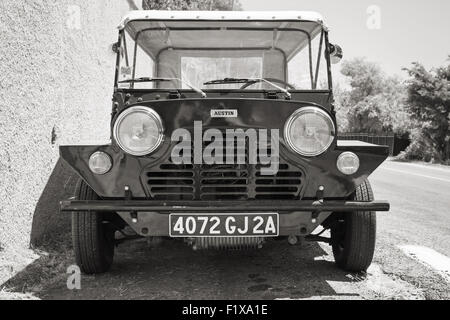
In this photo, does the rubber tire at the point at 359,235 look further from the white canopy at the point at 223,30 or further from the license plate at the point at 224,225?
the white canopy at the point at 223,30

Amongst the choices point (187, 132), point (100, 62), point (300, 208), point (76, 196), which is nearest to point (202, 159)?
point (187, 132)

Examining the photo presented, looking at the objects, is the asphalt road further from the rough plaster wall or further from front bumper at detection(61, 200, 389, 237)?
the rough plaster wall

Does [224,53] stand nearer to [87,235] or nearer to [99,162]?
[99,162]

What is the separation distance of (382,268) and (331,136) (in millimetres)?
1364

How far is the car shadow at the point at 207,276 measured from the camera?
3.09 m

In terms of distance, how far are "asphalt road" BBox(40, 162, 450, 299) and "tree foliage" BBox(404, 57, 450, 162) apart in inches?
714

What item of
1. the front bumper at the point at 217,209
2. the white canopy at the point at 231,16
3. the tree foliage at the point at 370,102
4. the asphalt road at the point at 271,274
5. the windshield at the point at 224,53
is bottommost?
the asphalt road at the point at 271,274

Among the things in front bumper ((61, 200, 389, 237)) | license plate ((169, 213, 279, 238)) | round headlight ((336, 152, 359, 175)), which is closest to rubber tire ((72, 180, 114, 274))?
front bumper ((61, 200, 389, 237))

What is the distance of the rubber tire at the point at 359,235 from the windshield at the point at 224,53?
102 cm

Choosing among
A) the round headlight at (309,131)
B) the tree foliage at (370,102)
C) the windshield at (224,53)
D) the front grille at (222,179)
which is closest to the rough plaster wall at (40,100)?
the windshield at (224,53)

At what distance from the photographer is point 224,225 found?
2.96 metres

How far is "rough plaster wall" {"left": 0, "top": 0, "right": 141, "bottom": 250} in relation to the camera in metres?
3.43

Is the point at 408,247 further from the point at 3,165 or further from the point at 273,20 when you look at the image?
the point at 3,165

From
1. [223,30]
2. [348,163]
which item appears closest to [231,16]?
[223,30]
